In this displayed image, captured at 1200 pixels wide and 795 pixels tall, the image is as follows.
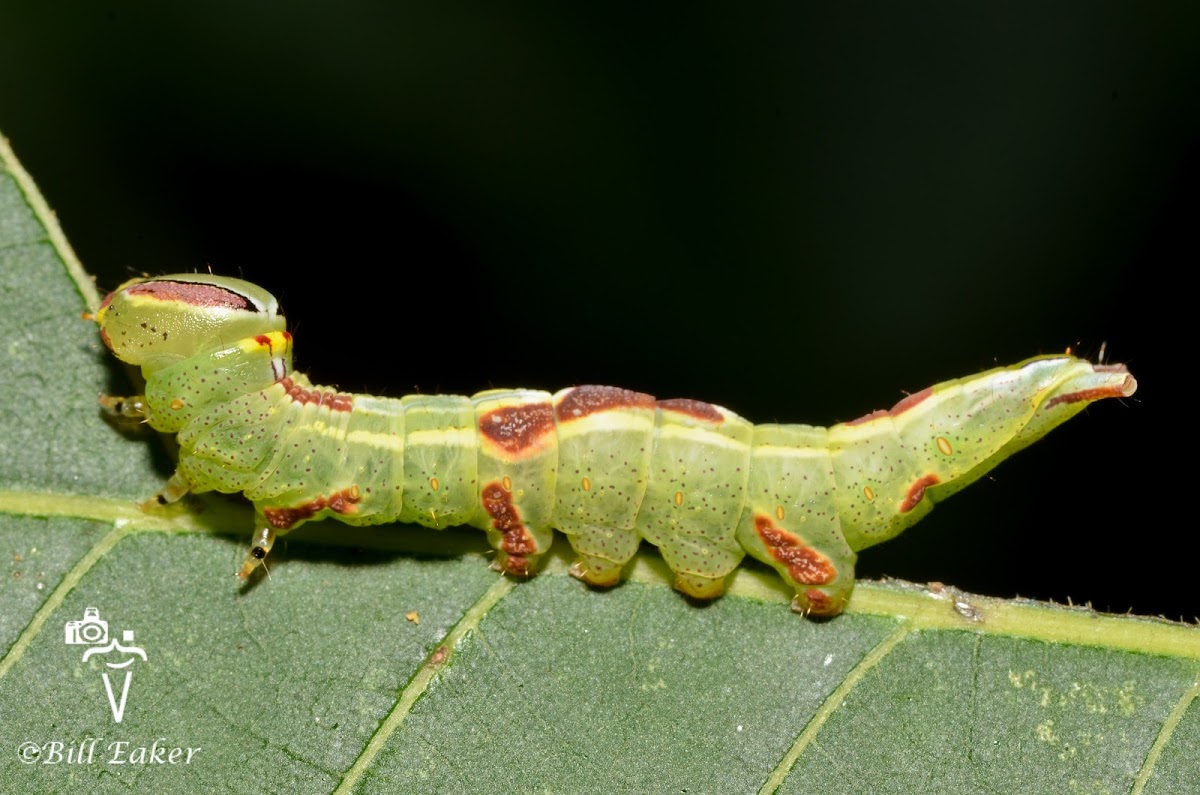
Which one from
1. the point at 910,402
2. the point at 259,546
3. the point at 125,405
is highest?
the point at 910,402

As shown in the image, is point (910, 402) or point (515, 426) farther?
point (910, 402)

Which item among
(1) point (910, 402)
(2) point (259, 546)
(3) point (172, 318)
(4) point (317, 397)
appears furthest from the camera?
(1) point (910, 402)

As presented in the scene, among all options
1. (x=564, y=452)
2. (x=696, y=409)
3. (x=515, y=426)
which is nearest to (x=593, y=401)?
(x=564, y=452)

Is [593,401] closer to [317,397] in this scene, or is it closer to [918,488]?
[317,397]

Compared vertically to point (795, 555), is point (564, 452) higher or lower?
higher

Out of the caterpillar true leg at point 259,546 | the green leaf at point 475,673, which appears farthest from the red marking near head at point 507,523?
the caterpillar true leg at point 259,546

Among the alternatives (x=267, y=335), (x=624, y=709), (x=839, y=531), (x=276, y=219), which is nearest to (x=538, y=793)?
(x=624, y=709)

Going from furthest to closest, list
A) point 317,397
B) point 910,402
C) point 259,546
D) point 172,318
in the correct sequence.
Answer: point 910,402, point 317,397, point 259,546, point 172,318
